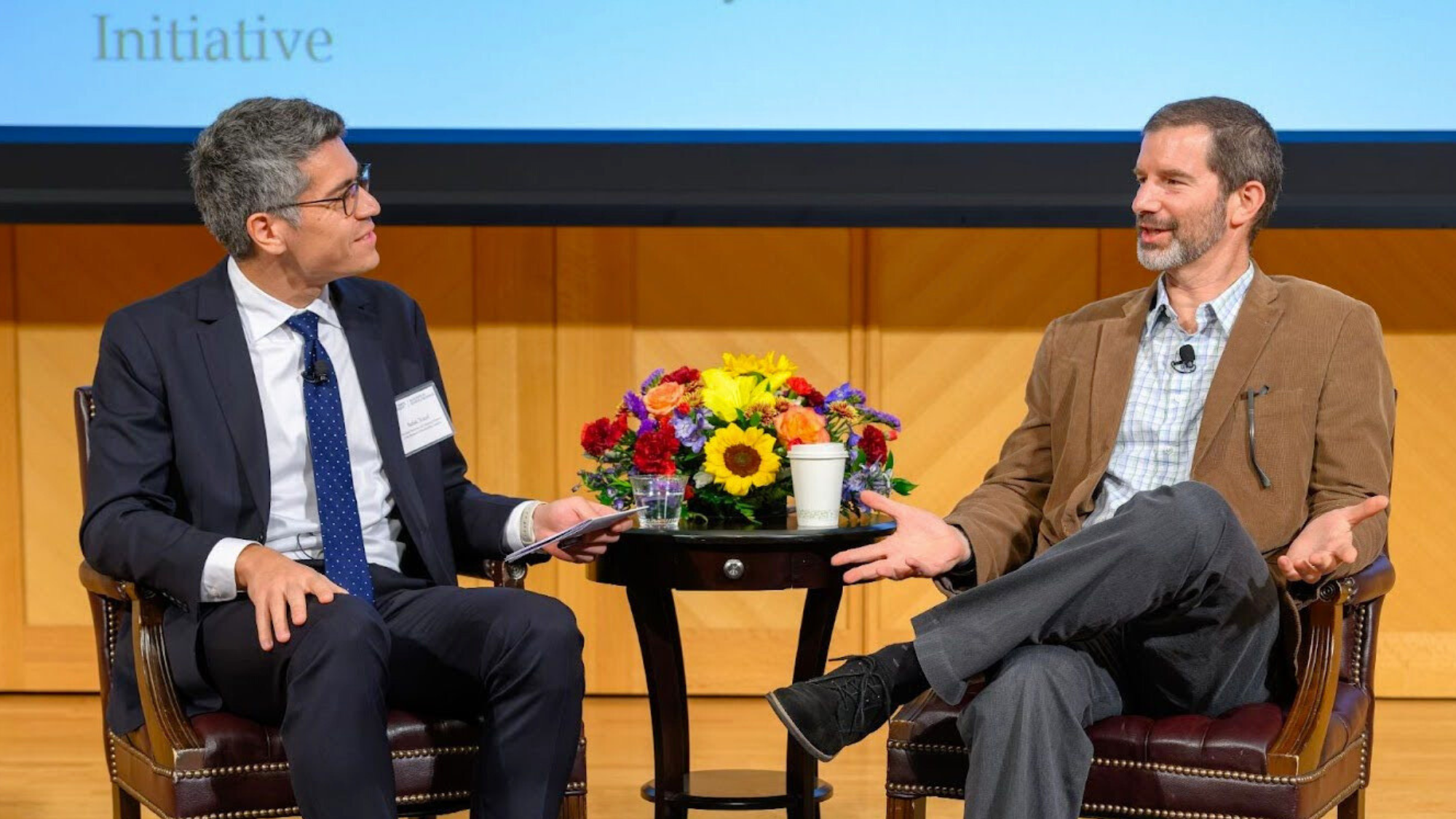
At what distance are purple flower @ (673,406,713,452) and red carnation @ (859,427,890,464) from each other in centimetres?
28

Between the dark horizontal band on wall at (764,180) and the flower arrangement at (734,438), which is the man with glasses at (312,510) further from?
the dark horizontal band on wall at (764,180)

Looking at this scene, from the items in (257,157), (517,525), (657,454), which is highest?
(257,157)

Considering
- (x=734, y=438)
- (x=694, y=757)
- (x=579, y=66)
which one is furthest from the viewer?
(x=579, y=66)

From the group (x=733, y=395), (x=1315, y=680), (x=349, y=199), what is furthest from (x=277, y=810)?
(x=1315, y=680)

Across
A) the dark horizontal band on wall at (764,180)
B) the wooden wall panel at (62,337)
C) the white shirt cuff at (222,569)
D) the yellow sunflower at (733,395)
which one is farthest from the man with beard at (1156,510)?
the wooden wall panel at (62,337)

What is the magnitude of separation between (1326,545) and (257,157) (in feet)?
5.74

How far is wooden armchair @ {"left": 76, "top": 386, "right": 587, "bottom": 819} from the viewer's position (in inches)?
98.7

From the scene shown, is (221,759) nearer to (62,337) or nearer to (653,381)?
(653,381)

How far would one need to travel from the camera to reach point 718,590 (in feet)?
10.8

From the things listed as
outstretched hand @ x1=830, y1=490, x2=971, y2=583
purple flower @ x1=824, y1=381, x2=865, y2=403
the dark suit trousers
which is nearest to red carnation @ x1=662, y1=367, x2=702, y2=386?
purple flower @ x1=824, y1=381, x2=865, y2=403

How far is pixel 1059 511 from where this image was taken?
9.76 feet

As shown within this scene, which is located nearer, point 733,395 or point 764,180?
point 733,395

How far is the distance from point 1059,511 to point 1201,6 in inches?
73.3

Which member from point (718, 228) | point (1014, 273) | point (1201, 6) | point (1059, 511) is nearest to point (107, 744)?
point (1059, 511)
